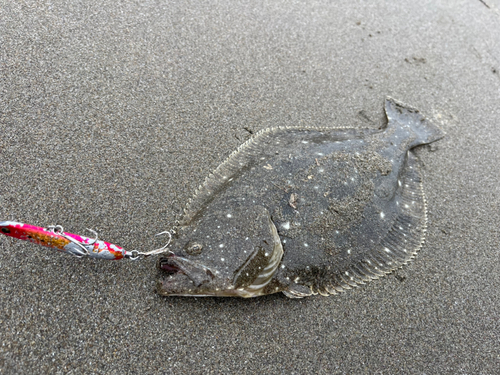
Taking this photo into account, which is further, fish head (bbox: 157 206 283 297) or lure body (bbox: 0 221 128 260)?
fish head (bbox: 157 206 283 297)

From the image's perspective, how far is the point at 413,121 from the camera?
10.3 feet

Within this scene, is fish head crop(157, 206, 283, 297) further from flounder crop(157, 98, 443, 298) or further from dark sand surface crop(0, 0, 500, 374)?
dark sand surface crop(0, 0, 500, 374)

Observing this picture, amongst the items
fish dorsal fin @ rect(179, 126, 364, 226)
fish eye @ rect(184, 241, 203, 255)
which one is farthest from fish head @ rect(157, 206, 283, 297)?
fish dorsal fin @ rect(179, 126, 364, 226)

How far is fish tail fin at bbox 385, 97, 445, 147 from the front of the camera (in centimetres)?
308

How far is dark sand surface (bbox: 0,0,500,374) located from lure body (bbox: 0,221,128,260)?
0.21 meters

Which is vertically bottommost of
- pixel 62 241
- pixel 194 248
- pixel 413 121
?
pixel 62 241

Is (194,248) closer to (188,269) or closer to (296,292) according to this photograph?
(188,269)

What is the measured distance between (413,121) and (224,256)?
2.44 m

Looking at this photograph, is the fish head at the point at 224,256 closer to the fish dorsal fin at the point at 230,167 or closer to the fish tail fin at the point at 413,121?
the fish dorsal fin at the point at 230,167

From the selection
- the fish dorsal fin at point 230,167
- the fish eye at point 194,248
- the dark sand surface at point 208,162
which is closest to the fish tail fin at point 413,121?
the dark sand surface at point 208,162

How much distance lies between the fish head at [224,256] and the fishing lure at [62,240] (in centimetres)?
31

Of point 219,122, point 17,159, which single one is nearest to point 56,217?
point 17,159

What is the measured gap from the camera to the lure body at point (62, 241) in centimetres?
169

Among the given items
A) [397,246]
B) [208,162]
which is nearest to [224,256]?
[208,162]
